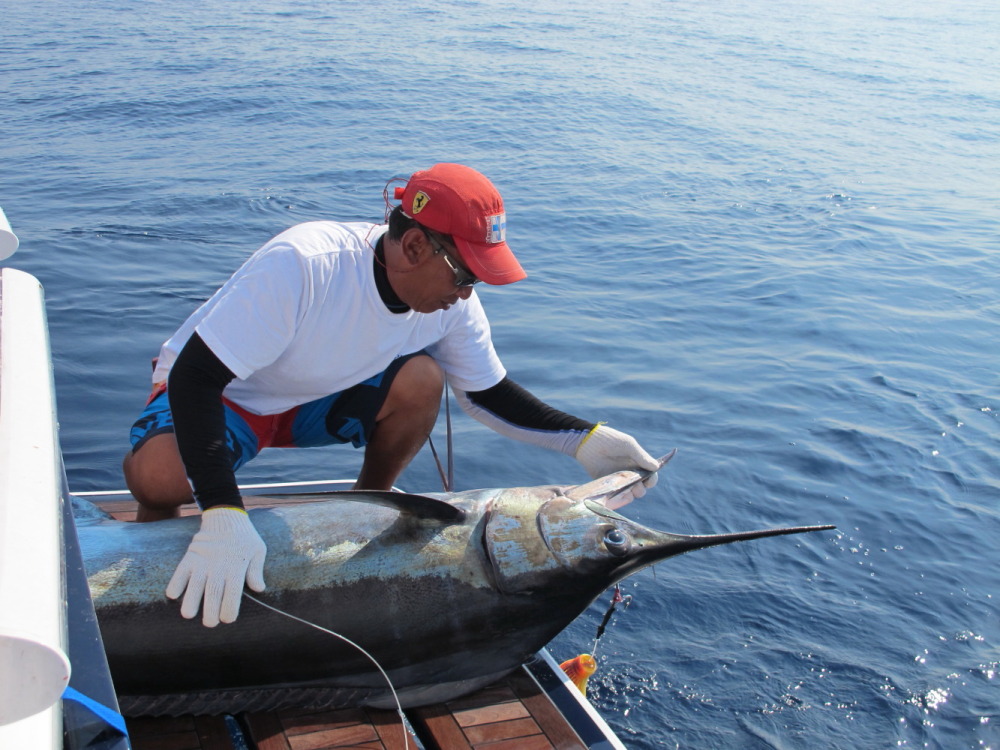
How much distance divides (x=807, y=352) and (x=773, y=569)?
3.11 meters

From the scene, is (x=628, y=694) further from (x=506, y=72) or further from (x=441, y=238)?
(x=506, y=72)

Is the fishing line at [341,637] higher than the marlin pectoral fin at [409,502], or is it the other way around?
the marlin pectoral fin at [409,502]

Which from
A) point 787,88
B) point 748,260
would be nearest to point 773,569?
point 748,260

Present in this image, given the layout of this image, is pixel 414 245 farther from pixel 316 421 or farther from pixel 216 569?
pixel 216 569

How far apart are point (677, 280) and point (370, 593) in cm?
642

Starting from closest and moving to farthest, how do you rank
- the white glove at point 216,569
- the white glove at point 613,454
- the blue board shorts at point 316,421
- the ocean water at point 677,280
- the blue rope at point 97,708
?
the blue rope at point 97,708, the white glove at point 216,569, the blue board shorts at point 316,421, the white glove at point 613,454, the ocean water at point 677,280

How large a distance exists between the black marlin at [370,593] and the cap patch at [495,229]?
729 millimetres

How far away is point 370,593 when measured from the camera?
262 cm

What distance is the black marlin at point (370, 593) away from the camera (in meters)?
2.46

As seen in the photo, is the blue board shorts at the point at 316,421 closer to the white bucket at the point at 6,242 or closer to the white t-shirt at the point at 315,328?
the white t-shirt at the point at 315,328

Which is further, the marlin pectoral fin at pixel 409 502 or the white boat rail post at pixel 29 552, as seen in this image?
the marlin pectoral fin at pixel 409 502

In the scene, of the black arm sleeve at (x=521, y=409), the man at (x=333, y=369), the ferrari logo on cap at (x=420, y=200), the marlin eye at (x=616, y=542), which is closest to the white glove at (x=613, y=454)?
the man at (x=333, y=369)

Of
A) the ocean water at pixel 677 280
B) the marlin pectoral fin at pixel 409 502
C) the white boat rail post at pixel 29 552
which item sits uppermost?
the white boat rail post at pixel 29 552

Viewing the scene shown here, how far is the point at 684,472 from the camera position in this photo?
5141mm
